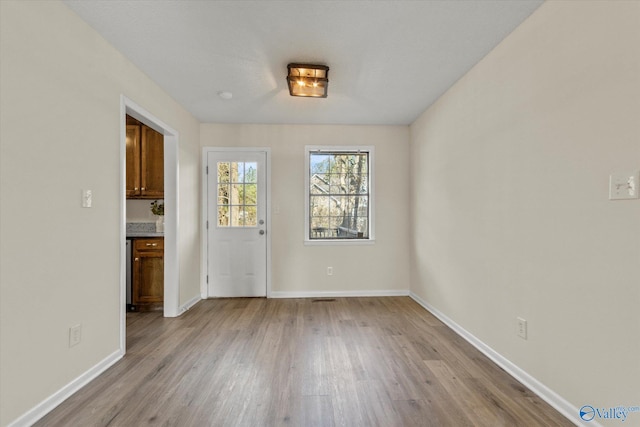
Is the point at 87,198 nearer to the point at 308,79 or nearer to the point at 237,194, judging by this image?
the point at 308,79

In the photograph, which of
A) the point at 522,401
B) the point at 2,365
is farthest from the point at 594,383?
the point at 2,365

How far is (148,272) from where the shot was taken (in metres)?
3.57

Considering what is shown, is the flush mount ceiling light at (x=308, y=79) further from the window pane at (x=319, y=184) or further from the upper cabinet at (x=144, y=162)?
the upper cabinet at (x=144, y=162)

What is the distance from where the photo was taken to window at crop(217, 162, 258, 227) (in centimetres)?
422

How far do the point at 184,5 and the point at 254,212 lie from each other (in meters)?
2.69

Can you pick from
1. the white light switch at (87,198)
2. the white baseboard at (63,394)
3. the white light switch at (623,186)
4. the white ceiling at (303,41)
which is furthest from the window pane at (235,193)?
the white light switch at (623,186)

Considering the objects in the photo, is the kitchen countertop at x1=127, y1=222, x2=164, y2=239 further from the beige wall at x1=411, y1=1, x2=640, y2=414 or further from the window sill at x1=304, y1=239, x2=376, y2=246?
the beige wall at x1=411, y1=1, x2=640, y2=414

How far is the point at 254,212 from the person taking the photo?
4.24 metres

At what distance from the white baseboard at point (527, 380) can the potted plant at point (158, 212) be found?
3.59 m

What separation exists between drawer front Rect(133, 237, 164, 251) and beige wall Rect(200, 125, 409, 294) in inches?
55.6

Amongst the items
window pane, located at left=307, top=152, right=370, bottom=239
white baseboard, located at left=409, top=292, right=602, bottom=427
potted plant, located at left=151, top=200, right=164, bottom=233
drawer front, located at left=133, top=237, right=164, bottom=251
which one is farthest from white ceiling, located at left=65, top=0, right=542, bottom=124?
white baseboard, located at left=409, top=292, right=602, bottom=427

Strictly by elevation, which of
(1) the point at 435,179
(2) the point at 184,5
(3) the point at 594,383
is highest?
(2) the point at 184,5

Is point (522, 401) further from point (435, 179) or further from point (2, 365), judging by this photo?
point (2, 365)

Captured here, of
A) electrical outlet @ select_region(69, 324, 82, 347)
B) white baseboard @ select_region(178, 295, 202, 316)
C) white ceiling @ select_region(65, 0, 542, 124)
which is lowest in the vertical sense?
white baseboard @ select_region(178, 295, 202, 316)
